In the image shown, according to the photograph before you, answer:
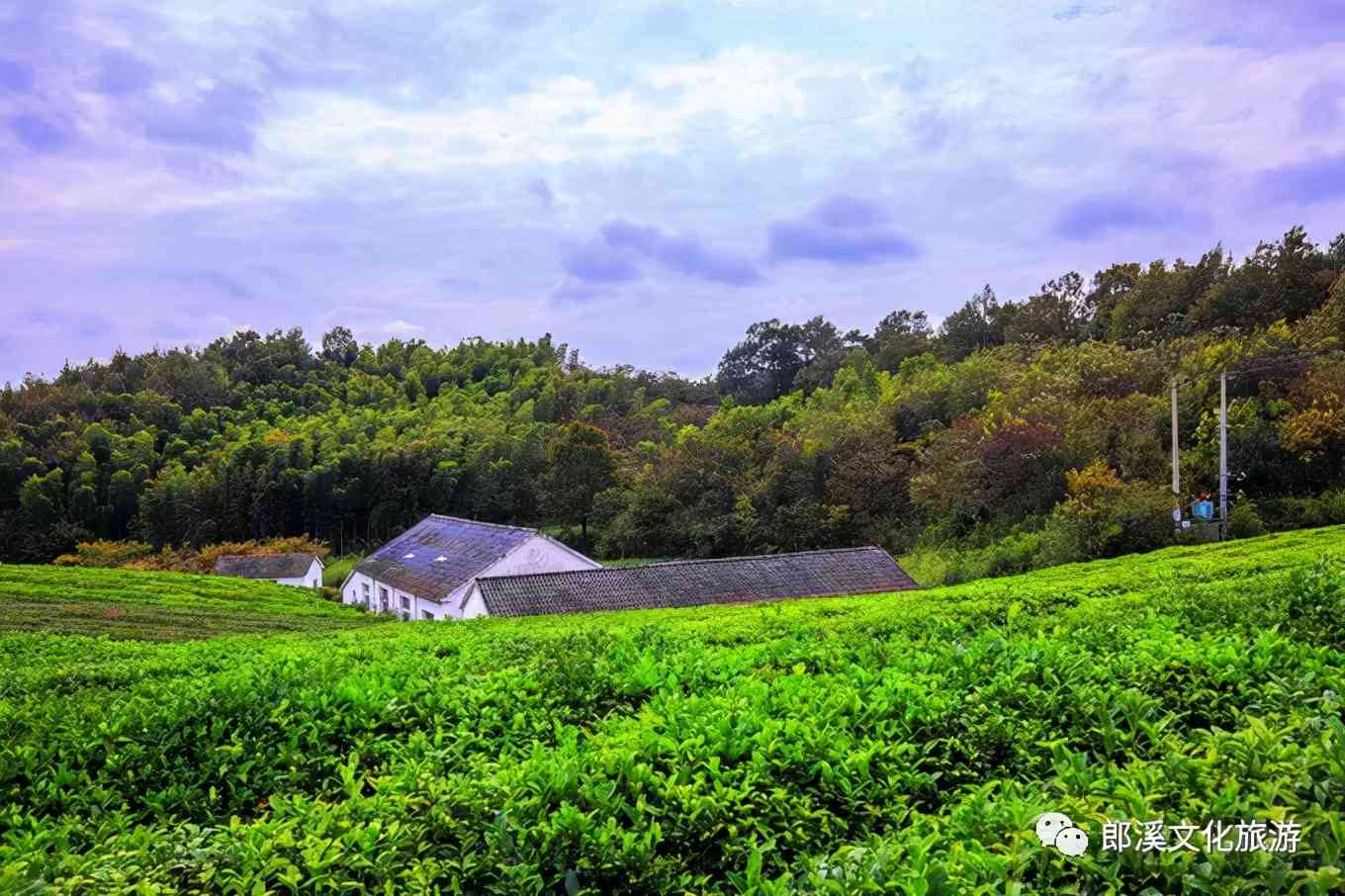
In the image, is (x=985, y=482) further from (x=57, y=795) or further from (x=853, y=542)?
(x=57, y=795)

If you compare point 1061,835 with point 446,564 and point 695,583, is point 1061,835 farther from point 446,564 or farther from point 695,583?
point 446,564

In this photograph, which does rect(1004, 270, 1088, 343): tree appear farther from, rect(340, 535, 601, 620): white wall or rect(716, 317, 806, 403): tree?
rect(340, 535, 601, 620): white wall

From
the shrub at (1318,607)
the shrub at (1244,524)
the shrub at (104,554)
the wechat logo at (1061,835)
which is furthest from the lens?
the shrub at (104,554)

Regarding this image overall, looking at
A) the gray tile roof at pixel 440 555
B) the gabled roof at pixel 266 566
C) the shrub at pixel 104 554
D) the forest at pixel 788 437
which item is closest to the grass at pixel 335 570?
the gabled roof at pixel 266 566

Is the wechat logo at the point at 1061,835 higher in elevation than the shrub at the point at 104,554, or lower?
higher

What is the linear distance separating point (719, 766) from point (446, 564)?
22683 mm

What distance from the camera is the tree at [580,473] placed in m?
37.3

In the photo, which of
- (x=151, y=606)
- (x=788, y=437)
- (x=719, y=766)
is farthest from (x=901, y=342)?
(x=719, y=766)

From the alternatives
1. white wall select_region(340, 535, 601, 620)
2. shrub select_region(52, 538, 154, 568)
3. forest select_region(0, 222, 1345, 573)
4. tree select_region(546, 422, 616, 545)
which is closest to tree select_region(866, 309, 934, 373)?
forest select_region(0, 222, 1345, 573)

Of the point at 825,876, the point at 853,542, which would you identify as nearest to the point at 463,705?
the point at 825,876

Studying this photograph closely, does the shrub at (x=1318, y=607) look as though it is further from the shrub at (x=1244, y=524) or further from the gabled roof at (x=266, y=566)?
the gabled roof at (x=266, y=566)

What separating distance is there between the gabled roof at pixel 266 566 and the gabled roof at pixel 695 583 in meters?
18.5

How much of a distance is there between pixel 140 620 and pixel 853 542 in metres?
21.8

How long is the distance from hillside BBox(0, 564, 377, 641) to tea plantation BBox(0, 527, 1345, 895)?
12.7 metres
